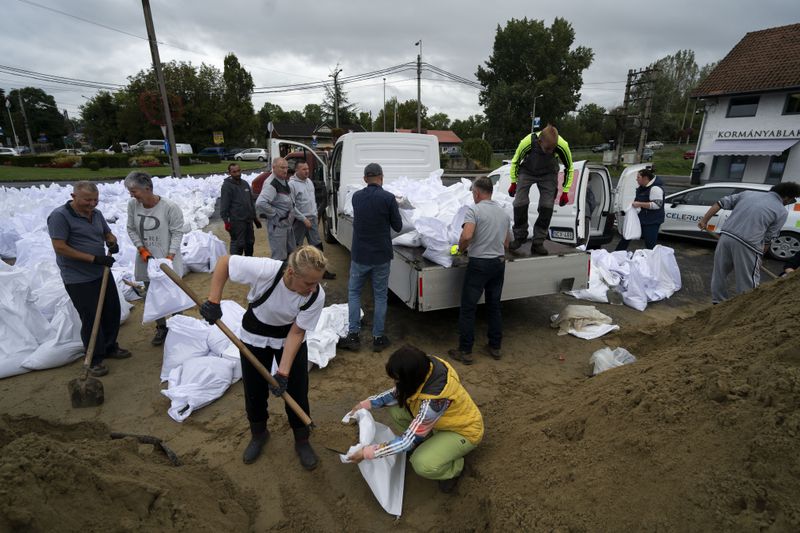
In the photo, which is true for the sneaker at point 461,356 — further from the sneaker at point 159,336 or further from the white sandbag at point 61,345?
the white sandbag at point 61,345

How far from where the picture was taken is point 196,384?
333 cm

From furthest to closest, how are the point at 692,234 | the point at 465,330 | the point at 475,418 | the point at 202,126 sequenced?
the point at 202,126, the point at 692,234, the point at 465,330, the point at 475,418

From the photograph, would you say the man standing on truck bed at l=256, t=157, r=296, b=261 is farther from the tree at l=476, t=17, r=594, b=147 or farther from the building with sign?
the tree at l=476, t=17, r=594, b=147

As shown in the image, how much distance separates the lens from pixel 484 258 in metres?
3.70

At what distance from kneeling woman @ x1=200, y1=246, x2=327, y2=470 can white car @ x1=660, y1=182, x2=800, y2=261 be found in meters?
7.81

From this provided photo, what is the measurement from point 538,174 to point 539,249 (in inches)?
32.6

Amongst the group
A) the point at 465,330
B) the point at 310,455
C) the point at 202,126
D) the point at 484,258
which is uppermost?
the point at 202,126

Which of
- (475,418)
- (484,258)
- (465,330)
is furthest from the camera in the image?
(465,330)

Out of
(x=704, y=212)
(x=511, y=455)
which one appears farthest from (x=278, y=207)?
(x=704, y=212)

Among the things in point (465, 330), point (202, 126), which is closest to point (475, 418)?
point (465, 330)

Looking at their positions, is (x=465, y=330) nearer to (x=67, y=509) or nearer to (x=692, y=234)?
(x=67, y=509)

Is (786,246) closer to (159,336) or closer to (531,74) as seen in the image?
(159,336)

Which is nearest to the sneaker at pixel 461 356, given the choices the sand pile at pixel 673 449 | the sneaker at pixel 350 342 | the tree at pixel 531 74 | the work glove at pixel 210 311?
the sneaker at pixel 350 342

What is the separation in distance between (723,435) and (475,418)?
3.85ft
